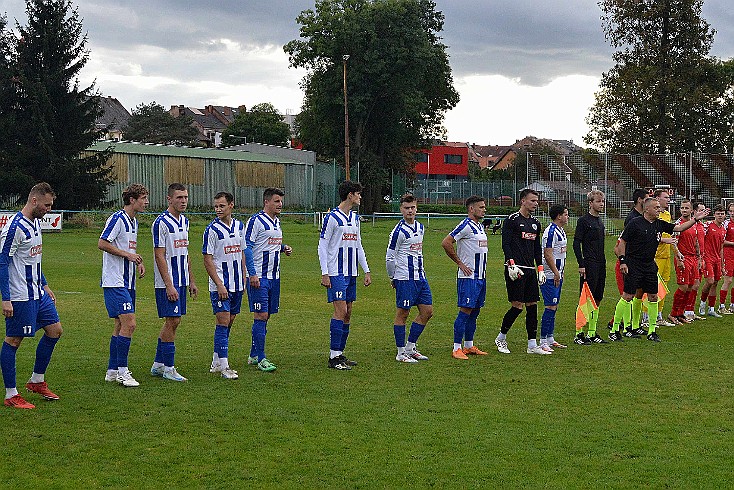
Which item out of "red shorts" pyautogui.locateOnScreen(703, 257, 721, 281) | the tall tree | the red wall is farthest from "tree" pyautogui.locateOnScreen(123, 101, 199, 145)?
"red shorts" pyautogui.locateOnScreen(703, 257, 721, 281)

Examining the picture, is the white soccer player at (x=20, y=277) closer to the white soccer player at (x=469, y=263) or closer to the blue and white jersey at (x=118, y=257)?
A: the blue and white jersey at (x=118, y=257)

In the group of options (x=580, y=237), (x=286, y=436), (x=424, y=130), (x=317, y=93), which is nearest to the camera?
(x=286, y=436)

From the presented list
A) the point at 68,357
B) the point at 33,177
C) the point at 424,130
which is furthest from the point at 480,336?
the point at 424,130

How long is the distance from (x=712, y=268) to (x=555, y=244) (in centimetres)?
494

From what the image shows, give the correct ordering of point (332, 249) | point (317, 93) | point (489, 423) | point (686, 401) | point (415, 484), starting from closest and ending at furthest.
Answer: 1. point (415, 484)
2. point (489, 423)
3. point (686, 401)
4. point (332, 249)
5. point (317, 93)

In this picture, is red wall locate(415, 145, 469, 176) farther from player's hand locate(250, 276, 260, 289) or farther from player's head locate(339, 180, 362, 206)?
player's hand locate(250, 276, 260, 289)

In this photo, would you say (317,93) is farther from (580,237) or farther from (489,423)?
(489,423)

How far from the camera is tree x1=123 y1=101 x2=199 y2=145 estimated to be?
11269 cm

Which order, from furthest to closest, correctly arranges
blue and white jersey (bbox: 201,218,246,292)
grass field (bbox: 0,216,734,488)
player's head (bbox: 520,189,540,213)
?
player's head (bbox: 520,189,540,213) → blue and white jersey (bbox: 201,218,246,292) → grass field (bbox: 0,216,734,488)

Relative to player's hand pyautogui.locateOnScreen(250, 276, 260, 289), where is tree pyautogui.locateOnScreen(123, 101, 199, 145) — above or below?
above

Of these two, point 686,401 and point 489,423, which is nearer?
point 489,423

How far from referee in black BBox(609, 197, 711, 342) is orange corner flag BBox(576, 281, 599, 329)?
0.58 m

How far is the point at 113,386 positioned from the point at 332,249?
3016 mm

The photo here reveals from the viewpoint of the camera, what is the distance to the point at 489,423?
7938 mm
